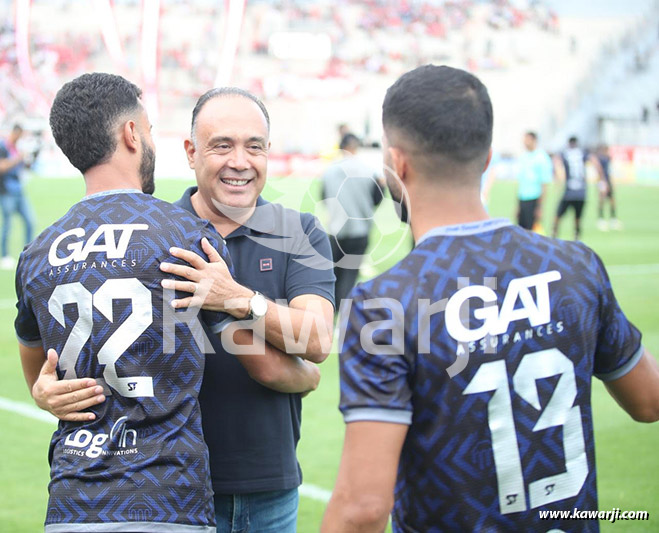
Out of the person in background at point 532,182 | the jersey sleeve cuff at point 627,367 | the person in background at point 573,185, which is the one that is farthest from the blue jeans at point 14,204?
the jersey sleeve cuff at point 627,367

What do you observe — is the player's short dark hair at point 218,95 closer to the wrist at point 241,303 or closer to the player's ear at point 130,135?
the player's ear at point 130,135

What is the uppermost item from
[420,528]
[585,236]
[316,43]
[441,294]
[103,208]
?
[316,43]

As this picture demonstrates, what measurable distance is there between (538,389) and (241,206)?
1439 millimetres

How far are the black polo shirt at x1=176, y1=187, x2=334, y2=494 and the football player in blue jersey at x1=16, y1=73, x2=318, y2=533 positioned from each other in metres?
0.39

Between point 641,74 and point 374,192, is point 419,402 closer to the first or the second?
point 374,192

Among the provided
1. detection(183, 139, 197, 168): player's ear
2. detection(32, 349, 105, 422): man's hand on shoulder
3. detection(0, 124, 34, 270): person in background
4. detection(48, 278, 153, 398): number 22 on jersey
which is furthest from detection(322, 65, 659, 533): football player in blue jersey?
detection(0, 124, 34, 270): person in background

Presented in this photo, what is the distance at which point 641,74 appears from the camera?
50156 mm

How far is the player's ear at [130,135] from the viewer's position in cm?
259

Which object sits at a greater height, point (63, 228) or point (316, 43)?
point (316, 43)

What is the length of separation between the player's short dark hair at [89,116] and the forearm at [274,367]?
709 mm

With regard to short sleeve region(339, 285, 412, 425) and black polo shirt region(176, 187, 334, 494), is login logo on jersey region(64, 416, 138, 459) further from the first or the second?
short sleeve region(339, 285, 412, 425)

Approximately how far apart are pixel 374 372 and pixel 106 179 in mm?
1107

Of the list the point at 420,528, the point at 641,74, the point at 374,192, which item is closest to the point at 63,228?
the point at 420,528

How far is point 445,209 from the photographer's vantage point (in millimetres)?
2172
